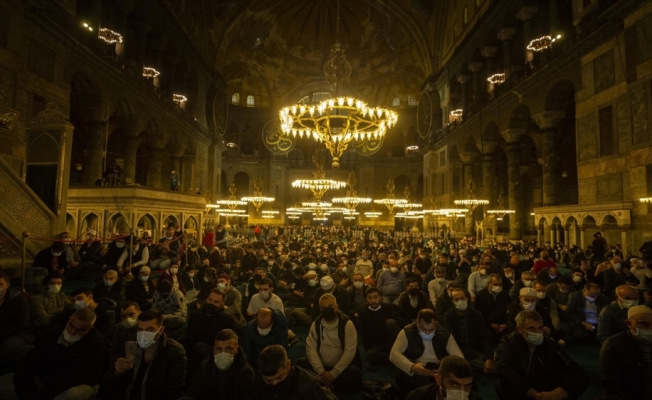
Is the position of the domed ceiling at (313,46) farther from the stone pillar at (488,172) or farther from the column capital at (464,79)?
the stone pillar at (488,172)

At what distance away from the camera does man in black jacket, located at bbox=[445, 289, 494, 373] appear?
414 cm

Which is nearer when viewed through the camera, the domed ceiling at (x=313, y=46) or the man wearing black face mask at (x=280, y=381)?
the man wearing black face mask at (x=280, y=381)

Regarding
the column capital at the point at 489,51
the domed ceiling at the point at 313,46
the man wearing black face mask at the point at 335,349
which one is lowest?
the man wearing black face mask at the point at 335,349

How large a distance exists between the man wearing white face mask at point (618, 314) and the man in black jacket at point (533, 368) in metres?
1.72

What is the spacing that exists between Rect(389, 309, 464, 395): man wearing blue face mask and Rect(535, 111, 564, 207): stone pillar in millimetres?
11737

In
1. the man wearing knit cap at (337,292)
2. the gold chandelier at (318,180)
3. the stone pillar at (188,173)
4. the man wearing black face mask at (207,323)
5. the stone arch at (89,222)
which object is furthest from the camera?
the stone pillar at (188,173)

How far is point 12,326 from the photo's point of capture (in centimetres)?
388

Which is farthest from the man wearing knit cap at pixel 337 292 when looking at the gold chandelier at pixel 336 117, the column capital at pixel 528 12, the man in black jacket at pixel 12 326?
the column capital at pixel 528 12

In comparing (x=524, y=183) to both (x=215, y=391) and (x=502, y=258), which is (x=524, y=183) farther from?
(x=215, y=391)

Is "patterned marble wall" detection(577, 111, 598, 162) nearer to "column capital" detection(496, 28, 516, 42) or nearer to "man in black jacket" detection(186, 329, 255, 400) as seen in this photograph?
"column capital" detection(496, 28, 516, 42)

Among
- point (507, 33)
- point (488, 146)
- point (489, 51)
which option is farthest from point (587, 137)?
point (489, 51)

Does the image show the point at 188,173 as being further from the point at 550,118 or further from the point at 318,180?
the point at 550,118

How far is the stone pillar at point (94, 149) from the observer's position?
12368mm

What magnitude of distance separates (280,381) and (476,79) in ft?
66.6
